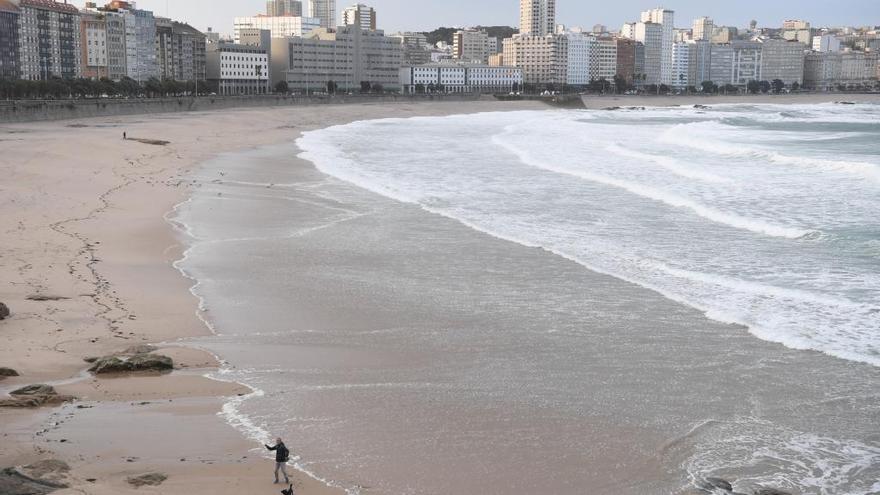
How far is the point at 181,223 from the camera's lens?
15.8m

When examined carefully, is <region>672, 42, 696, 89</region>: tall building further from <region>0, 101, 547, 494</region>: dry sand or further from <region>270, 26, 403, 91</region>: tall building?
<region>0, 101, 547, 494</region>: dry sand

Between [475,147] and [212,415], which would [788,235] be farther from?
[475,147]

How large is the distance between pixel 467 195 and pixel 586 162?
30.6ft

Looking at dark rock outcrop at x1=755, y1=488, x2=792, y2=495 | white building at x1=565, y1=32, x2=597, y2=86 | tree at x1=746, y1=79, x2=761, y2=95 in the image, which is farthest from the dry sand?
tree at x1=746, y1=79, x2=761, y2=95

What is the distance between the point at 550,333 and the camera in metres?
9.34

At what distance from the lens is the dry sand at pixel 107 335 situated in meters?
5.78

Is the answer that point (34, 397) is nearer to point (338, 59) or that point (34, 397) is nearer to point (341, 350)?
point (341, 350)

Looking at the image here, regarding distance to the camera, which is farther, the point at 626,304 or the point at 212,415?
the point at 626,304

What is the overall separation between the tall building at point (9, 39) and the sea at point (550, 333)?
221 feet

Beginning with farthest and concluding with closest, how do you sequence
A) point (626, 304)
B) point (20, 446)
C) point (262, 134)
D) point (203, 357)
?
1. point (262, 134)
2. point (626, 304)
3. point (203, 357)
4. point (20, 446)

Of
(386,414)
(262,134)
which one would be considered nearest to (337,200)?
(386,414)

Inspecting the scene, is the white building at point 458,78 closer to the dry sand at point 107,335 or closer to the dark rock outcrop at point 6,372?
the dry sand at point 107,335

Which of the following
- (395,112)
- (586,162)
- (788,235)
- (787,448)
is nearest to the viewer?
(787,448)

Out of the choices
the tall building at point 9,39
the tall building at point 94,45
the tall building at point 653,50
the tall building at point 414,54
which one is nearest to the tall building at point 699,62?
the tall building at point 653,50
